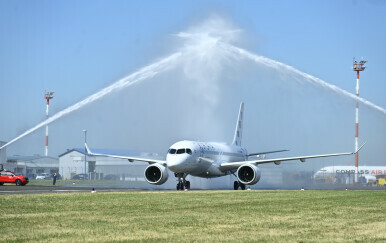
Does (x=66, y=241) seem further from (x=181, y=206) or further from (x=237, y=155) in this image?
(x=237, y=155)

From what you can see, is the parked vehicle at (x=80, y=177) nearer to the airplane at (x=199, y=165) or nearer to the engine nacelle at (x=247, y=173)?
the airplane at (x=199, y=165)

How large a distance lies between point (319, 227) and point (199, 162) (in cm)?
3510

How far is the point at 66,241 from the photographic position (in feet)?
48.6

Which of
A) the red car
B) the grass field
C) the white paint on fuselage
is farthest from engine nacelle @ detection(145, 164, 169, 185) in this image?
the grass field

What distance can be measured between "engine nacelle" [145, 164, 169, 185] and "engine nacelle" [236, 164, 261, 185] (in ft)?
21.3

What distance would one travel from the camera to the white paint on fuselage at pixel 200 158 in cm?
5081

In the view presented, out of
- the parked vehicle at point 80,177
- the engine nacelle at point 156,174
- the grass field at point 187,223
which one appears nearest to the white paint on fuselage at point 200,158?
the engine nacelle at point 156,174

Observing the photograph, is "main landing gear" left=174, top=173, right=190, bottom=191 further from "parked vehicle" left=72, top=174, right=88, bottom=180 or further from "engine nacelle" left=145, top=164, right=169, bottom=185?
"parked vehicle" left=72, top=174, right=88, bottom=180

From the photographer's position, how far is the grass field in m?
15.7

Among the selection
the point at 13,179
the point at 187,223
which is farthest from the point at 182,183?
the point at 187,223

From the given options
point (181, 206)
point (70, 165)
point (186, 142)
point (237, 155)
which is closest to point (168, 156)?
point (186, 142)

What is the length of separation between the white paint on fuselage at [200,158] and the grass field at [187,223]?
917 inches

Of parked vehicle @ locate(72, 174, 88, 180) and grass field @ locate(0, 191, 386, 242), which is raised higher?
parked vehicle @ locate(72, 174, 88, 180)

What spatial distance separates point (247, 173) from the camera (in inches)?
2136
